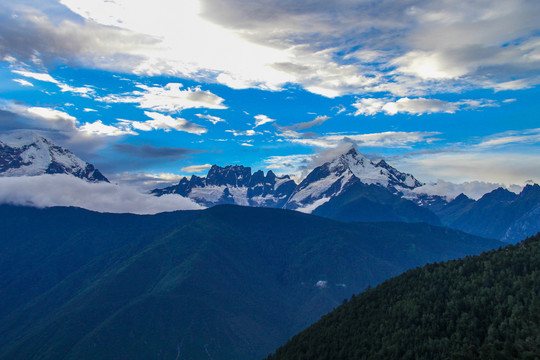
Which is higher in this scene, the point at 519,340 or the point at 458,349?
the point at 519,340

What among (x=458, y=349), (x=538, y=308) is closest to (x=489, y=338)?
(x=458, y=349)

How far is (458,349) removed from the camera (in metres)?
199

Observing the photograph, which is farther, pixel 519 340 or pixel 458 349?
pixel 458 349

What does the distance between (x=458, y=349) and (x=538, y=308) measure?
129ft

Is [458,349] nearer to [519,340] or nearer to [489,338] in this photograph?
[489,338]

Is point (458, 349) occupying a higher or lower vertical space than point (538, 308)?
lower

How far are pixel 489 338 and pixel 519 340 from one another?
65.0ft

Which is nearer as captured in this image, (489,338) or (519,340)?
(519,340)

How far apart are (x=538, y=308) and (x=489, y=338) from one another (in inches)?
1064

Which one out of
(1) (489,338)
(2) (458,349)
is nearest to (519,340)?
(1) (489,338)

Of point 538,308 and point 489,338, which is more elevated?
point 538,308

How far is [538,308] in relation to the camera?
645ft

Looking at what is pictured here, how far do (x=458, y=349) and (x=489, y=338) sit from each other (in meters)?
14.7

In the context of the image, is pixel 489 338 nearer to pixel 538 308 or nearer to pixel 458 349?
pixel 458 349
